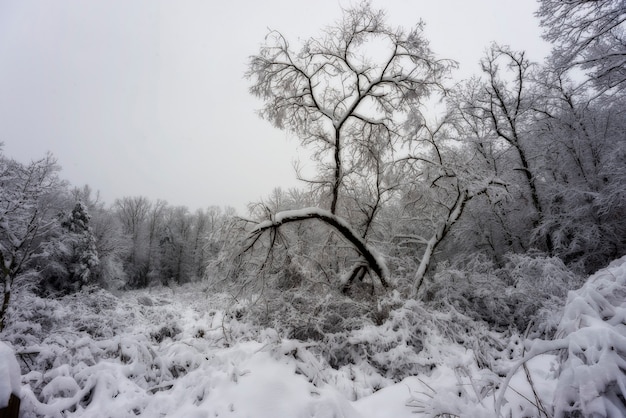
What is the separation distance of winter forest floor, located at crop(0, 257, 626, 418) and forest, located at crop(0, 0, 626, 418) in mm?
19

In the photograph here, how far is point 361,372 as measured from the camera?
4555 millimetres

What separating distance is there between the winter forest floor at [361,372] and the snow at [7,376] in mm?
860

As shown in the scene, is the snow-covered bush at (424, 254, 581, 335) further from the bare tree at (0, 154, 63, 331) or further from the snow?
the bare tree at (0, 154, 63, 331)

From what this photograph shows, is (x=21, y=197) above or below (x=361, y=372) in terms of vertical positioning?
above

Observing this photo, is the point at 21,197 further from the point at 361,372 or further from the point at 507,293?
the point at 507,293

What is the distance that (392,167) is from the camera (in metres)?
9.24

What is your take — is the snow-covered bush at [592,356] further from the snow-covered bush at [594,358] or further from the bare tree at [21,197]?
the bare tree at [21,197]

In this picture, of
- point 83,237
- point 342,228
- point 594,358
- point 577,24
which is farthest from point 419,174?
point 83,237

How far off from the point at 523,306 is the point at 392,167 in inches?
186

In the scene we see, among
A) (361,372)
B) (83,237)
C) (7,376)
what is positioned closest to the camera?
(7,376)

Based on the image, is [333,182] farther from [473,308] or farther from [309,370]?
[309,370]

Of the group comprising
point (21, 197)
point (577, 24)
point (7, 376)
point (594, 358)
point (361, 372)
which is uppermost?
point (577, 24)

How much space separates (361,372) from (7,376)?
3899 mm

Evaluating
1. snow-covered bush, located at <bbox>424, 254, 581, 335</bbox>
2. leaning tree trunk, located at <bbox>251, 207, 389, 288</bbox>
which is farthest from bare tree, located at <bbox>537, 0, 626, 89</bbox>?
leaning tree trunk, located at <bbox>251, 207, 389, 288</bbox>
